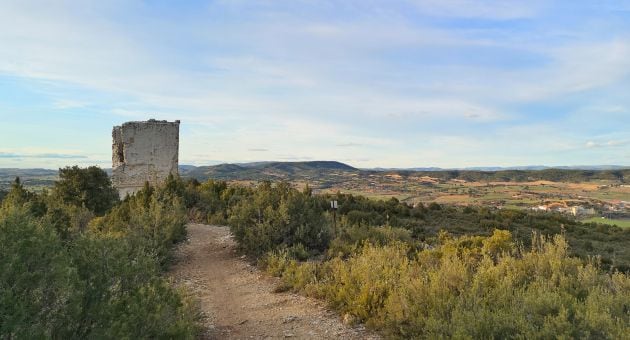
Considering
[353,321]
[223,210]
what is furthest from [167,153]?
[353,321]

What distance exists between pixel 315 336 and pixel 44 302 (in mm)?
3546

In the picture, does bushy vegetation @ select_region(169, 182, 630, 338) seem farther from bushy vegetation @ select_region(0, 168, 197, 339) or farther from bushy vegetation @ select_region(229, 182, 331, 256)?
bushy vegetation @ select_region(0, 168, 197, 339)

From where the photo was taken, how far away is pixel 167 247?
11375 millimetres

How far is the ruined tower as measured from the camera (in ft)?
69.5

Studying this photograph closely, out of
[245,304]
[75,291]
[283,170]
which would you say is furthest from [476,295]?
[283,170]

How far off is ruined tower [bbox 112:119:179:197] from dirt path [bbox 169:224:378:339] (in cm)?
1064

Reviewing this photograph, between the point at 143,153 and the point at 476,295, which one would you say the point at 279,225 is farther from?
the point at 143,153

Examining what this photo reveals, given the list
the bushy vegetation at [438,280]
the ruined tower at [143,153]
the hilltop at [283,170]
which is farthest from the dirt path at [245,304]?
the hilltop at [283,170]

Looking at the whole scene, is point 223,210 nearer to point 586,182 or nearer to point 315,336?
point 315,336

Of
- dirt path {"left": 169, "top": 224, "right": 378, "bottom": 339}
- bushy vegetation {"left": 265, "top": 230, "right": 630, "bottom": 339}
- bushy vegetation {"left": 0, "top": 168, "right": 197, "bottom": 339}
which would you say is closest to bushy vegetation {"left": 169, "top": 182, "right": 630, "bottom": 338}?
bushy vegetation {"left": 265, "top": 230, "right": 630, "bottom": 339}

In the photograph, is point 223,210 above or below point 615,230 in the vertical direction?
above

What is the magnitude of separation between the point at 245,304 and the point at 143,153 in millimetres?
15651

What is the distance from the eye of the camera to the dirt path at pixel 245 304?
6273 mm

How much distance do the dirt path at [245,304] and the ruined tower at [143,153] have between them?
1064 cm
